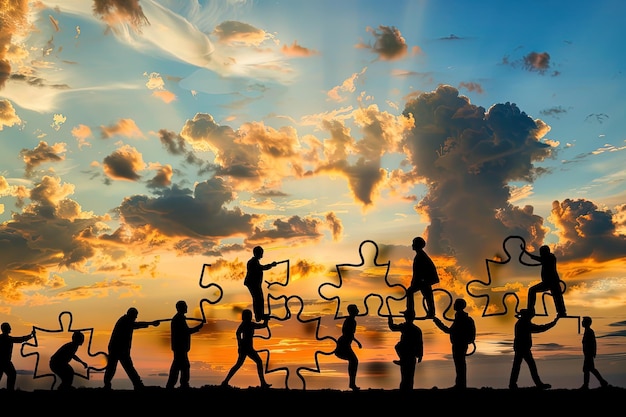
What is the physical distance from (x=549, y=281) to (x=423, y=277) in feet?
15.8

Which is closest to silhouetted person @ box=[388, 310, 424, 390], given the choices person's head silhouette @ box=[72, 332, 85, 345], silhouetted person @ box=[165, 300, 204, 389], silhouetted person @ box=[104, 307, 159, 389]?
silhouetted person @ box=[165, 300, 204, 389]

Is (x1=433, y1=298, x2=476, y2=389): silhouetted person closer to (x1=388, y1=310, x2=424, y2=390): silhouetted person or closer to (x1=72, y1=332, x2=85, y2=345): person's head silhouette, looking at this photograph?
(x1=388, y1=310, x2=424, y2=390): silhouetted person

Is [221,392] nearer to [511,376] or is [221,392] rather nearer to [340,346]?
[340,346]

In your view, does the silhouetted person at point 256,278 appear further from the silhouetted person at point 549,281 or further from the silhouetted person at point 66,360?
the silhouetted person at point 549,281

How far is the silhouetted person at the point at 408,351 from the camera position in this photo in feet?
71.7

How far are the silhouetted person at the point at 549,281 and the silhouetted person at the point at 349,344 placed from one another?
6577 mm

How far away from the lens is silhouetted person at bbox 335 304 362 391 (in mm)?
24359

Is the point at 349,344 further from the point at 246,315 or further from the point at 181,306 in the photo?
the point at 181,306

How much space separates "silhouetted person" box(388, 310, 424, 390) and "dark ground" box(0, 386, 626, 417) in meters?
0.66

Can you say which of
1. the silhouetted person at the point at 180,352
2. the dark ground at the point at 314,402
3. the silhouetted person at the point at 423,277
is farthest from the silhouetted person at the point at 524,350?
the silhouetted person at the point at 180,352

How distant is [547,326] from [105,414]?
49.4 ft

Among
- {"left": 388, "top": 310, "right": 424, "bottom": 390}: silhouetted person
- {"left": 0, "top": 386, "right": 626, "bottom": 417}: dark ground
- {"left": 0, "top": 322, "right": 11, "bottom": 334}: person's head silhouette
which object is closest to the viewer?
{"left": 0, "top": 386, "right": 626, "bottom": 417}: dark ground

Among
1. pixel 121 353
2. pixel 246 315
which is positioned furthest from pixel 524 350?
pixel 121 353

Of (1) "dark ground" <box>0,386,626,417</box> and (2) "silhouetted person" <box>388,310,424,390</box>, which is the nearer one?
(1) "dark ground" <box>0,386,626,417</box>
